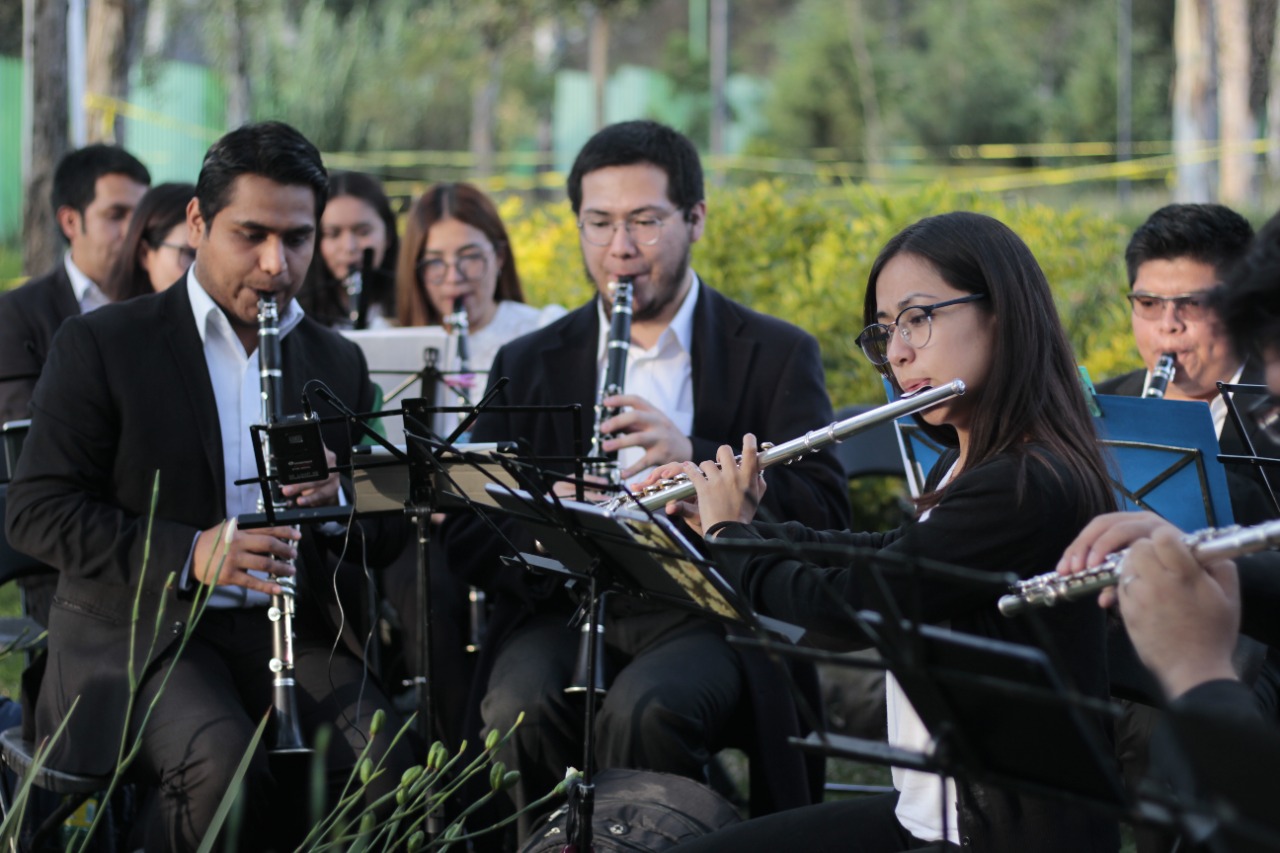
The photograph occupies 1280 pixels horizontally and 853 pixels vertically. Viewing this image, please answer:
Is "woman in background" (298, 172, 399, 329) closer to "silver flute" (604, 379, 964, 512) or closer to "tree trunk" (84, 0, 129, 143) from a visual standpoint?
"silver flute" (604, 379, 964, 512)

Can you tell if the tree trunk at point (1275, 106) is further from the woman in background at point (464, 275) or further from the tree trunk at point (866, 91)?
the woman in background at point (464, 275)

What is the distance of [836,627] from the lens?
105 inches

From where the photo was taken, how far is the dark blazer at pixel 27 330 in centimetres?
491

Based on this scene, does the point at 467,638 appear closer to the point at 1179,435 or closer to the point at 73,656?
the point at 73,656

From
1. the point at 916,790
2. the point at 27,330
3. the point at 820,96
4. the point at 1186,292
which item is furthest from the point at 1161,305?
the point at 820,96

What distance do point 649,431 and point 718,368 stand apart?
603 millimetres

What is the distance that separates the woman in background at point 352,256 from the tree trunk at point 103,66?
13.5 ft

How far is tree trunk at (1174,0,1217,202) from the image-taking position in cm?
1312

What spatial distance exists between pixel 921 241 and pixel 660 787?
4.21 feet

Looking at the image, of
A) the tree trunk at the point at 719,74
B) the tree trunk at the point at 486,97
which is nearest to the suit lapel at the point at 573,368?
the tree trunk at the point at 486,97

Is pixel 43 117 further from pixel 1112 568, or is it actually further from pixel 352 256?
pixel 1112 568

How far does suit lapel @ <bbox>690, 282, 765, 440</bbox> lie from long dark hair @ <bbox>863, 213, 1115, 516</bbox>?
144 centimetres

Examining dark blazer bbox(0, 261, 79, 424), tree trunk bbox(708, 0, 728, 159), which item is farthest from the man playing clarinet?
tree trunk bbox(708, 0, 728, 159)

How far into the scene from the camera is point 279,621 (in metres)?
3.50
